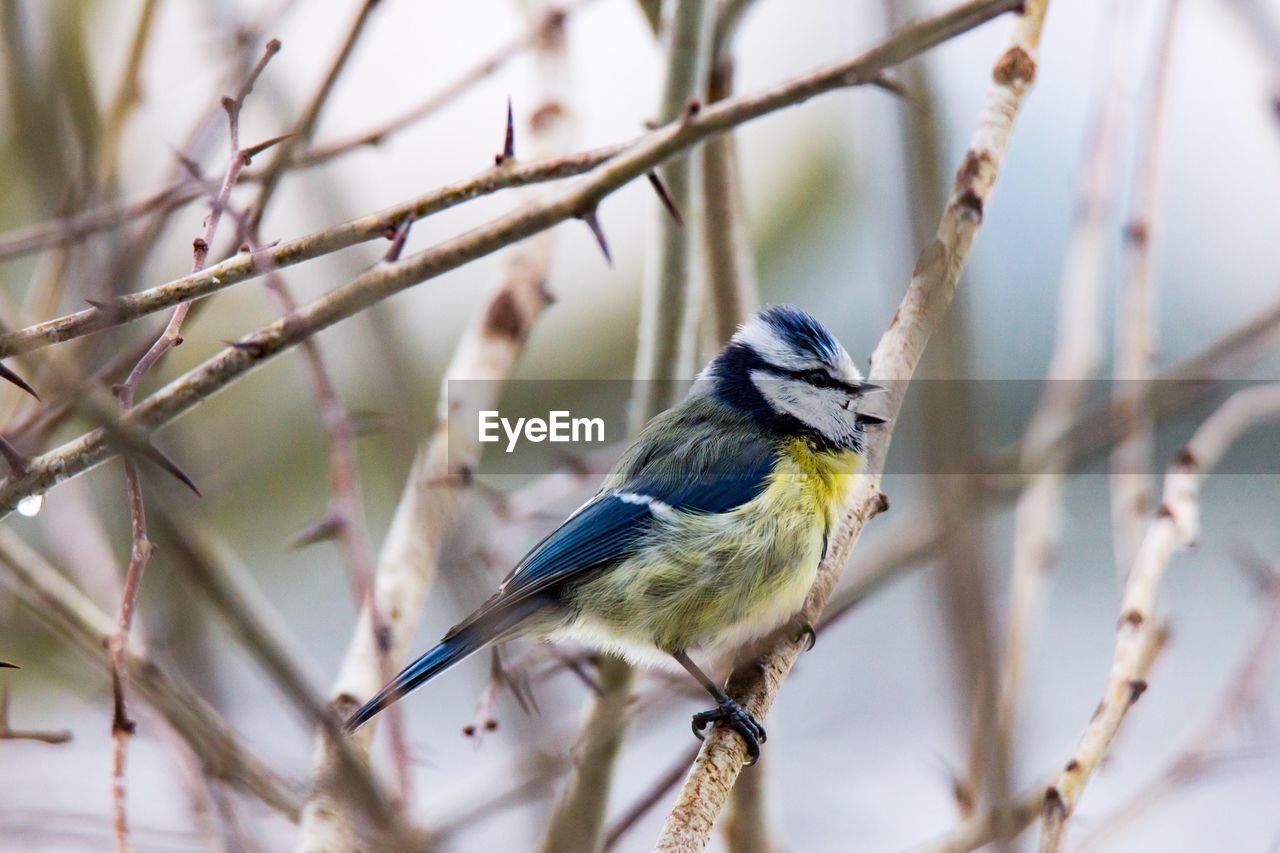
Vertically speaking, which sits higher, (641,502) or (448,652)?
(641,502)

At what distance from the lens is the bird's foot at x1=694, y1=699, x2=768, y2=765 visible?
2.09 m

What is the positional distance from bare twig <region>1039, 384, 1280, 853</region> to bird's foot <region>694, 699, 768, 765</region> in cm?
54

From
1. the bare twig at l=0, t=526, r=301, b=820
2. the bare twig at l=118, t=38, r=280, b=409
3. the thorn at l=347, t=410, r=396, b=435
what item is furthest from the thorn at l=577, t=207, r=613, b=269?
the bare twig at l=0, t=526, r=301, b=820

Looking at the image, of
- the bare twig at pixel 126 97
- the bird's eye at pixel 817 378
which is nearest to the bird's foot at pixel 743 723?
the bird's eye at pixel 817 378

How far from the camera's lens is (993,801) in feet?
3.40

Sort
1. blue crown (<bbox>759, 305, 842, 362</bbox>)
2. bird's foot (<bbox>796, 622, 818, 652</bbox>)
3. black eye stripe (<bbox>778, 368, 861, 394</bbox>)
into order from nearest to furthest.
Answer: bird's foot (<bbox>796, 622, 818, 652</bbox>) → black eye stripe (<bbox>778, 368, 861, 394</bbox>) → blue crown (<bbox>759, 305, 842, 362</bbox>)

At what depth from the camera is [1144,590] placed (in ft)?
6.67

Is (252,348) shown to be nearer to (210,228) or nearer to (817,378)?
(210,228)

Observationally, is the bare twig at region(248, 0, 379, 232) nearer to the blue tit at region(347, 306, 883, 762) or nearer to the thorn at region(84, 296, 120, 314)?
the thorn at region(84, 296, 120, 314)

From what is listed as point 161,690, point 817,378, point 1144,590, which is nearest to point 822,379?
point 817,378

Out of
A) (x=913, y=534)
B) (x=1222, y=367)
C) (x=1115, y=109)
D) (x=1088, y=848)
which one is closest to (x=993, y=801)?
(x=913, y=534)

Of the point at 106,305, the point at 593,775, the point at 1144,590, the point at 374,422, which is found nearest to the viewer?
the point at 106,305

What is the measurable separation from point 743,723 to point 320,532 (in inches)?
33.0

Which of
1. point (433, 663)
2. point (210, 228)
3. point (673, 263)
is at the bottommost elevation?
point (433, 663)
